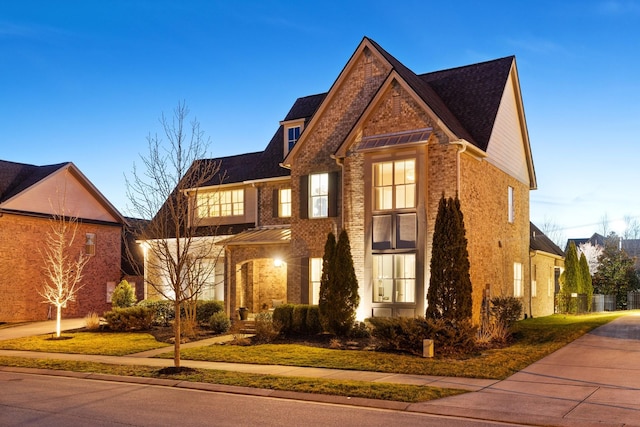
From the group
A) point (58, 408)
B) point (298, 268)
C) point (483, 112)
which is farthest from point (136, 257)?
point (58, 408)

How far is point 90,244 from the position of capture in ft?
117

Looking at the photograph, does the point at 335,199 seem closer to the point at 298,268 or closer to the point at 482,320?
the point at 298,268

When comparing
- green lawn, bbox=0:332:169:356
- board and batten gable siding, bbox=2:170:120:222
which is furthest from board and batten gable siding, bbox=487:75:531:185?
board and batten gable siding, bbox=2:170:120:222

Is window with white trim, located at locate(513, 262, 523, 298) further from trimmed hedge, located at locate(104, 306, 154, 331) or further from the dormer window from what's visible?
trimmed hedge, located at locate(104, 306, 154, 331)

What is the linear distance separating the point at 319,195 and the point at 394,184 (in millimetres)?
3509

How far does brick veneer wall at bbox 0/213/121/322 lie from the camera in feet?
101

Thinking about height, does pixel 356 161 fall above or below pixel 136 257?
above

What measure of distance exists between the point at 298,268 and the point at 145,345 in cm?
631

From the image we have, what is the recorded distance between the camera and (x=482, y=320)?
20484 mm

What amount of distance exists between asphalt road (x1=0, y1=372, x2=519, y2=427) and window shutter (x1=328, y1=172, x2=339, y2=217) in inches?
436

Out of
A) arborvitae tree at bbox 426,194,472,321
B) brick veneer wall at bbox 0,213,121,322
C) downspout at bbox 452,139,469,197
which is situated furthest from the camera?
brick veneer wall at bbox 0,213,121,322

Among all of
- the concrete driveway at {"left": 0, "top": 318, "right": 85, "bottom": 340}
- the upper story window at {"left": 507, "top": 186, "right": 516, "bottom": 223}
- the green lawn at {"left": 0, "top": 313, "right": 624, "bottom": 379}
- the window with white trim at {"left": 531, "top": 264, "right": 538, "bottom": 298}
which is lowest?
the concrete driveway at {"left": 0, "top": 318, "right": 85, "bottom": 340}

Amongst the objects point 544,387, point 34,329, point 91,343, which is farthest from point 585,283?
point 34,329

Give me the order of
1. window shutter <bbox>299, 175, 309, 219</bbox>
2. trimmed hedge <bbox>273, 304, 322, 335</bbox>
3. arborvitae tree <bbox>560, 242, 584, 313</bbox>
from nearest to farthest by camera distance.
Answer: trimmed hedge <bbox>273, 304, 322, 335</bbox> < window shutter <bbox>299, 175, 309, 219</bbox> < arborvitae tree <bbox>560, 242, 584, 313</bbox>
